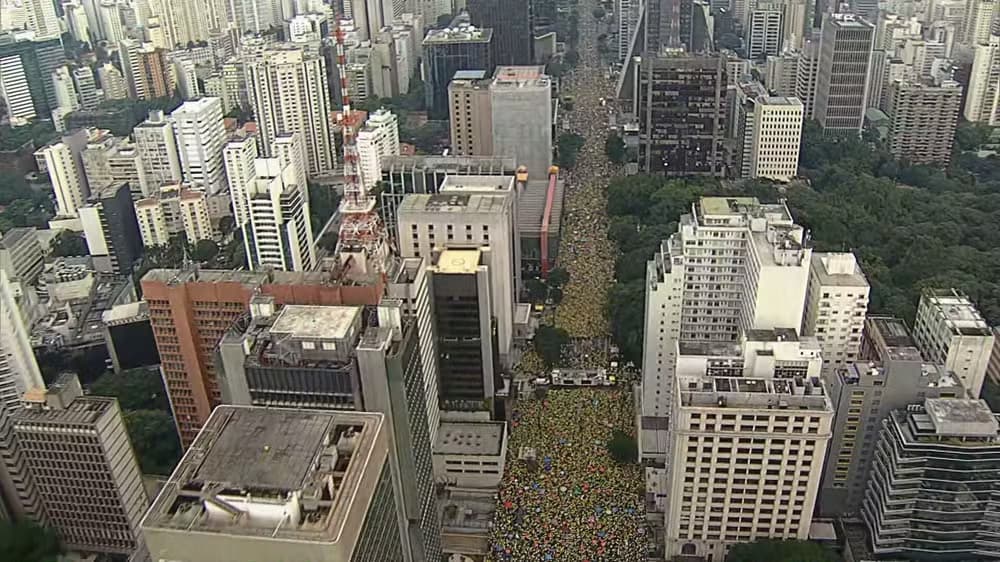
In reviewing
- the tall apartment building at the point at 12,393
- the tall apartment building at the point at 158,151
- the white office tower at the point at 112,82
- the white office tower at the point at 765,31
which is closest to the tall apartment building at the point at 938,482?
the tall apartment building at the point at 12,393

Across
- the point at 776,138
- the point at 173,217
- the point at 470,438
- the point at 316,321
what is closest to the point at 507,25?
the point at 776,138

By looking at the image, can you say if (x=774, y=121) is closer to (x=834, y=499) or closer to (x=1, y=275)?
(x=834, y=499)

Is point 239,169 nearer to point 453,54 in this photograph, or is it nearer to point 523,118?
point 523,118

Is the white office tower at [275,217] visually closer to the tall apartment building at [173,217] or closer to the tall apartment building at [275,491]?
the tall apartment building at [173,217]

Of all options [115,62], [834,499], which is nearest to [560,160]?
[834,499]

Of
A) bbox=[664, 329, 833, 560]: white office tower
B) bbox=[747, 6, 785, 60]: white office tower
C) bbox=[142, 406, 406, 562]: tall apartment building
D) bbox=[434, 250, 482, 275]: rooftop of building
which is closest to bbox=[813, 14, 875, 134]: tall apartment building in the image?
bbox=[747, 6, 785, 60]: white office tower

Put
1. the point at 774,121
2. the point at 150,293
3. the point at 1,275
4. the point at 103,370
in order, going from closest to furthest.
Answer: the point at 150,293, the point at 1,275, the point at 103,370, the point at 774,121
